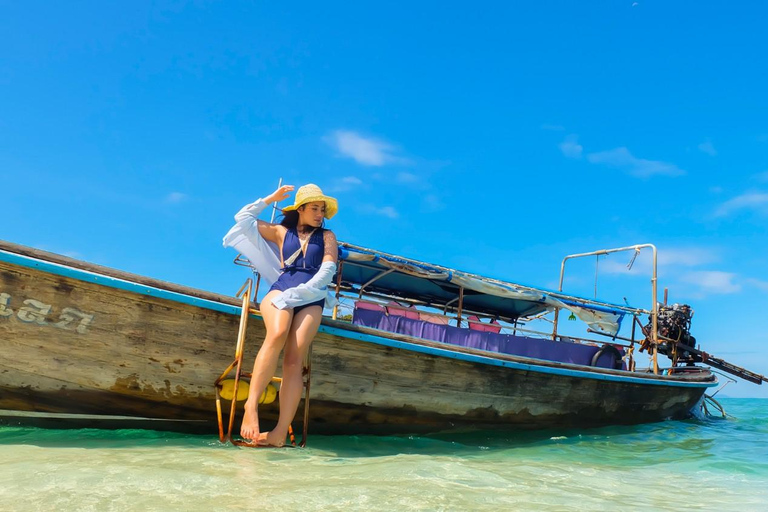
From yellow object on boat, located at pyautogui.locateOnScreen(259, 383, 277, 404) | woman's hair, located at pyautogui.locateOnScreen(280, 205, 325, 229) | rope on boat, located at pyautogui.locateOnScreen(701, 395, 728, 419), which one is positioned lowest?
yellow object on boat, located at pyautogui.locateOnScreen(259, 383, 277, 404)

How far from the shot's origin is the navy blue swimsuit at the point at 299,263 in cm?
391

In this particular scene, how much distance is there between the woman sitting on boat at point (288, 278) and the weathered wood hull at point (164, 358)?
552 mm

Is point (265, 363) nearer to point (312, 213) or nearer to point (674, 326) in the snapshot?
point (312, 213)

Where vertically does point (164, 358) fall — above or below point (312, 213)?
below

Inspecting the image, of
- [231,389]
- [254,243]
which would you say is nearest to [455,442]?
[231,389]

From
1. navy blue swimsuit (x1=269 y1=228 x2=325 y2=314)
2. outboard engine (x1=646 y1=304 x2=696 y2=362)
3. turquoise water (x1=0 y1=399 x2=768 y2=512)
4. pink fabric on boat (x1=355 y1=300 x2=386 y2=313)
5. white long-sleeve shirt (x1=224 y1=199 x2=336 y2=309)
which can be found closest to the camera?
turquoise water (x1=0 y1=399 x2=768 y2=512)

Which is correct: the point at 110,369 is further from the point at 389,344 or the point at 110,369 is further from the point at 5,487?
the point at 389,344

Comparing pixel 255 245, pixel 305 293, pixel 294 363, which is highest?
pixel 255 245

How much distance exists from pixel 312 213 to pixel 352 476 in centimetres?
194

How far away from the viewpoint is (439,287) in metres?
8.72

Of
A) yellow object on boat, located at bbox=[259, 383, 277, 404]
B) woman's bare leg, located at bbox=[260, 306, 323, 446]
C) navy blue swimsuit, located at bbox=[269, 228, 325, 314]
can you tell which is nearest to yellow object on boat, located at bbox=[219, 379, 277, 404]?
yellow object on boat, located at bbox=[259, 383, 277, 404]

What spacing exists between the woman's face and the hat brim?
0.11 feet

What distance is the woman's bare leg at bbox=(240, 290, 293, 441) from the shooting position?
354cm

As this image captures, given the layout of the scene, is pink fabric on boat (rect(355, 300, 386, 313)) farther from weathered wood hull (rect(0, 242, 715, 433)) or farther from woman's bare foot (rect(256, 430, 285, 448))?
woman's bare foot (rect(256, 430, 285, 448))
